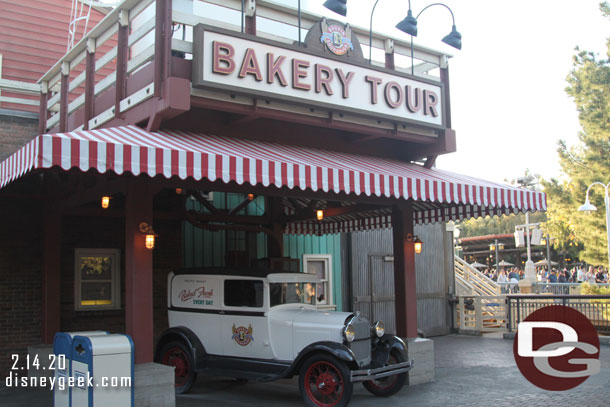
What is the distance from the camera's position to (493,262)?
59438mm

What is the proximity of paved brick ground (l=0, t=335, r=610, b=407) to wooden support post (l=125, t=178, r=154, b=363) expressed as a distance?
1344 millimetres

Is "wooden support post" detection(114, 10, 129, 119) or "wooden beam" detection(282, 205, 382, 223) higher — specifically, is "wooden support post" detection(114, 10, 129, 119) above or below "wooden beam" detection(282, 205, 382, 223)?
above

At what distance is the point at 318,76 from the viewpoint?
9180 mm

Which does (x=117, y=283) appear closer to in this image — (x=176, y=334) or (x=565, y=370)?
(x=176, y=334)

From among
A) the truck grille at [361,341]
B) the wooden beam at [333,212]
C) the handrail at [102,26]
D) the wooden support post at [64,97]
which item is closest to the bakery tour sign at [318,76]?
the handrail at [102,26]

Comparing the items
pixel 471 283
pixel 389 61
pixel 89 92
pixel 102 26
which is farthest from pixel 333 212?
pixel 471 283

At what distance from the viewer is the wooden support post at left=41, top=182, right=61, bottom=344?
10.9m

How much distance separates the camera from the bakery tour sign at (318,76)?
8281 mm

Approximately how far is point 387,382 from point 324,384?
140cm

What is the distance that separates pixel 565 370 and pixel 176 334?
6.74 meters

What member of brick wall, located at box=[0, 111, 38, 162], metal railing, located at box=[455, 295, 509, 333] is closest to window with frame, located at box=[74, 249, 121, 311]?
brick wall, located at box=[0, 111, 38, 162]

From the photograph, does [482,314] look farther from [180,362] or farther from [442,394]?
[180,362]

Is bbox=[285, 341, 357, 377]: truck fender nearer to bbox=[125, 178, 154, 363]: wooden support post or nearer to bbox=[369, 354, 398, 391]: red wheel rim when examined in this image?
bbox=[369, 354, 398, 391]: red wheel rim

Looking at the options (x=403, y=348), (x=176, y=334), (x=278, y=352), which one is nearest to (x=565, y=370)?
(x=403, y=348)
